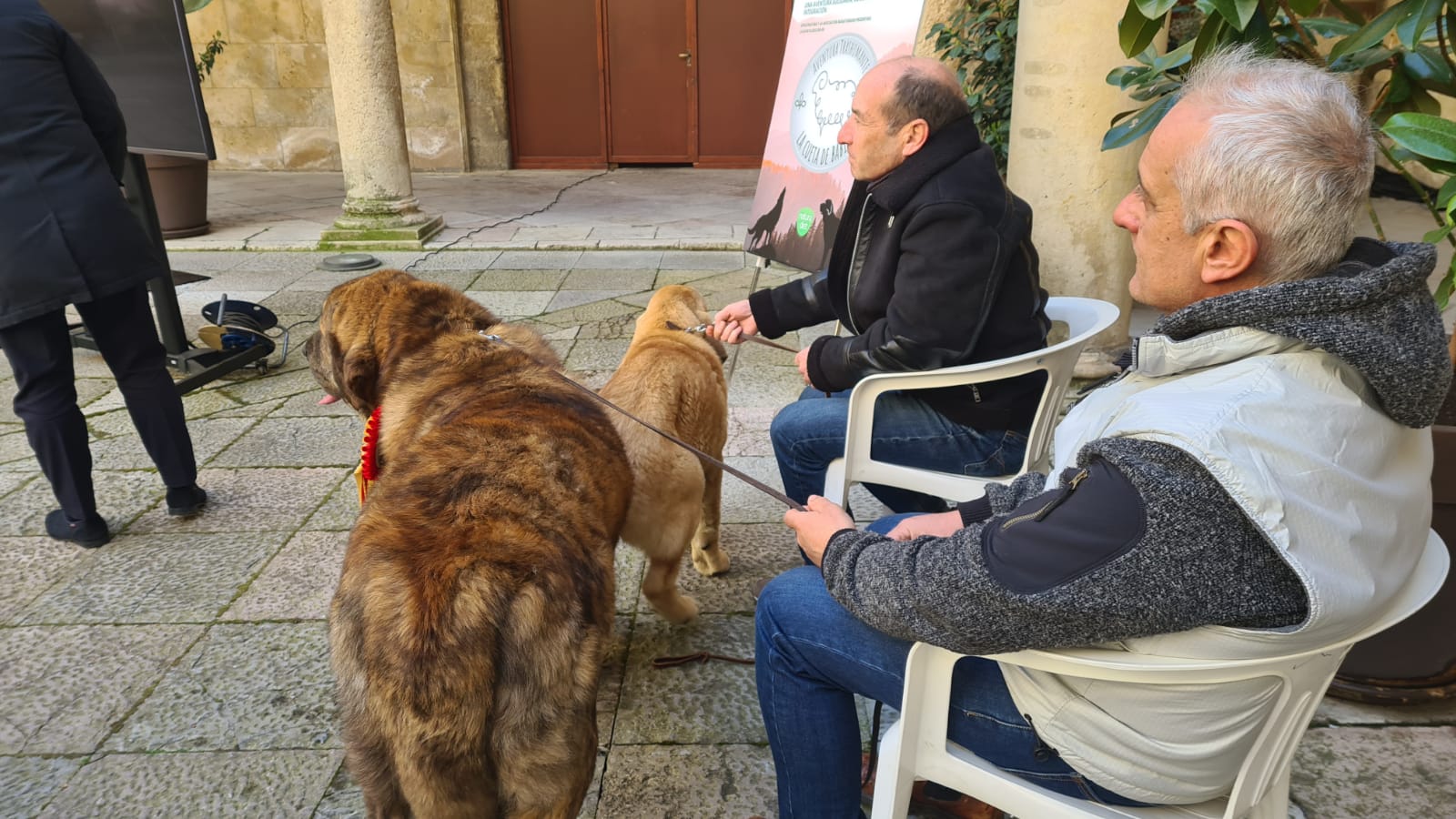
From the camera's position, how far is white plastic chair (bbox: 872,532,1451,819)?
131 centimetres

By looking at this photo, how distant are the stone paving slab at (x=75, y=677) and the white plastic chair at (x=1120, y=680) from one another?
2372 millimetres

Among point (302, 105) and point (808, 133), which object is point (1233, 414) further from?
point (302, 105)

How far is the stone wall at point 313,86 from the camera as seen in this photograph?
12.0 m

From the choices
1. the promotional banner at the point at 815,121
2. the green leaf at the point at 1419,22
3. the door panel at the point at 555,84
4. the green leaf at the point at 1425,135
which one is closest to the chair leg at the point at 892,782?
the green leaf at the point at 1425,135

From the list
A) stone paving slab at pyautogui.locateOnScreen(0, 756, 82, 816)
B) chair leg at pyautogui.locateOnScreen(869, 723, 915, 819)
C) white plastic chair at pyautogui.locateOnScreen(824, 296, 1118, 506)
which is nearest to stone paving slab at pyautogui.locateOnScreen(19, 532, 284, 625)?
stone paving slab at pyautogui.locateOnScreen(0, 756, 82, 816)

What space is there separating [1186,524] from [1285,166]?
1.83 feet

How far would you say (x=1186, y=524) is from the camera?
3.99ft

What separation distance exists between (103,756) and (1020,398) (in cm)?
279

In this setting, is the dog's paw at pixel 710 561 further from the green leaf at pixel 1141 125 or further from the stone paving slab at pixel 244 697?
the green leaf at pixel 1141 125

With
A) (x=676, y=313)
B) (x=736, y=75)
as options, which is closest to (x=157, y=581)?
(x=676, y=313)

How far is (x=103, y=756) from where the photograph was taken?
8.21 ft

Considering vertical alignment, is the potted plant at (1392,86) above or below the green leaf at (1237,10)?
below

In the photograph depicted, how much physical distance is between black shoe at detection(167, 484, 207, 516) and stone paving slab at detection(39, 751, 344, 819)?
1.58 metres

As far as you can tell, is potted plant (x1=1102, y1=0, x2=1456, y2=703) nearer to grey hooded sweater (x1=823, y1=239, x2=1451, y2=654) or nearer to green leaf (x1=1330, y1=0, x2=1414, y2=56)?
green leaf (x1=1330, y1=0, x2=1414, y2=56)
